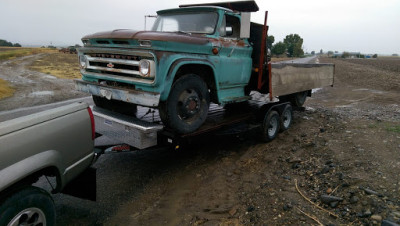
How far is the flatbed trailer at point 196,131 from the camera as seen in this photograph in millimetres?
3939

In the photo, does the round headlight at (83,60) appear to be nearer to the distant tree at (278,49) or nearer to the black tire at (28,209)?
the black tire at (28,209)

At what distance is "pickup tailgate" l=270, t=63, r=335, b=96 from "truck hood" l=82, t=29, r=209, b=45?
2071 mm

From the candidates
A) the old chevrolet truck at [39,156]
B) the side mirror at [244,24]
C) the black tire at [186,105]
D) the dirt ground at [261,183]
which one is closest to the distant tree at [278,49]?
the dirt ground at [261,183]

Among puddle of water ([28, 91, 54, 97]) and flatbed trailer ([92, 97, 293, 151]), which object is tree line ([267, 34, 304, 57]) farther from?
flatbed trailer ([92, 97, 293, 151])

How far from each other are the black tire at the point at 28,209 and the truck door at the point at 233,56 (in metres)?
3.32

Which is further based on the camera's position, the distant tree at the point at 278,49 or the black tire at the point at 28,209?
the distant tree at the point at 278,49

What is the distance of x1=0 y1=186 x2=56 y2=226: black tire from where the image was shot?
2.37 meters

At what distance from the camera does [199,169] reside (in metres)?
5.02

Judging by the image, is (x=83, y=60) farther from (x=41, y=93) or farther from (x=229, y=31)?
(x=41, y=93)

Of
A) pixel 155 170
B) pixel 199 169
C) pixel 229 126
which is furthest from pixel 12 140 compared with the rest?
pixel 229 126

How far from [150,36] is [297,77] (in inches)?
165

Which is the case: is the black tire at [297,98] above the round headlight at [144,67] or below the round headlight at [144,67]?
below

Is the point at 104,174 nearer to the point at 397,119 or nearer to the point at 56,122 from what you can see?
the point at 56,122

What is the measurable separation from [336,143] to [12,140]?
537 cm
